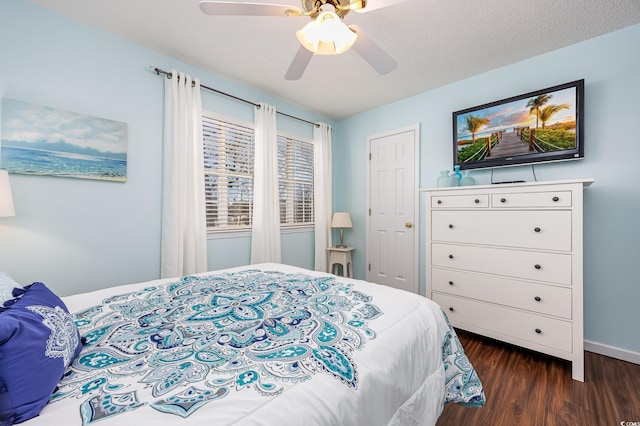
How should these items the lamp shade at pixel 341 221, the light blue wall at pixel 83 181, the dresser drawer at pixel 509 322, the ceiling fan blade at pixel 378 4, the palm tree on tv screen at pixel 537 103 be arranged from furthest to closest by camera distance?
the lamp shade at pixel 341 221, the palm tree on tv screen at pixel 537 103, the dresser drawer at pixel 509 322, the light blue wall at pixel 83 181, the ceiling fan blade at pixel 378 4

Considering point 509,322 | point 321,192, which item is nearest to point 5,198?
point 321,192

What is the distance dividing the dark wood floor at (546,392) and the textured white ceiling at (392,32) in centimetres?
238

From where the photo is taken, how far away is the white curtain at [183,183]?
7.98 feet

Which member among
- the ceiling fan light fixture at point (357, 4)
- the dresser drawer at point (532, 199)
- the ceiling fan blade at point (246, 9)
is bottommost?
the dresser drawer at point (532, 199)

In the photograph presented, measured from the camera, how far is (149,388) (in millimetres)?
696

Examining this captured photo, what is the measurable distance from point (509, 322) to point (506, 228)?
0.76m

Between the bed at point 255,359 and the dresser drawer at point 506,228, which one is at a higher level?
the dresser drawer at point 506,228

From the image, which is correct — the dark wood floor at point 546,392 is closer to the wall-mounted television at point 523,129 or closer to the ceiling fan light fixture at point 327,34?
the wall-mounted television at point 523,129

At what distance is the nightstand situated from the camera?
12.5 feet

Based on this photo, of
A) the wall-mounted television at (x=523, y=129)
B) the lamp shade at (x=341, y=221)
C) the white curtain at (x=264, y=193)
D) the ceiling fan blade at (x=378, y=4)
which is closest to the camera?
→ the ceiling fan blade at (x=378, y=4)

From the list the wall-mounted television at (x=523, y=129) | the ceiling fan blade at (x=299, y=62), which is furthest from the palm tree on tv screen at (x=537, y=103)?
the ceiling fan blade at (x=299, y=62)

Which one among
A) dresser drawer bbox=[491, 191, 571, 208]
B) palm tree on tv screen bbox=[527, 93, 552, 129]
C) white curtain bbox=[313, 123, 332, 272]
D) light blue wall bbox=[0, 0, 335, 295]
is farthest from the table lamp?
palm tree on tv screen bbox=[527, 93, 552, 129]

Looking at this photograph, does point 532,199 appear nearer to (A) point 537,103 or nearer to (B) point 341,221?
(A) point 537,103

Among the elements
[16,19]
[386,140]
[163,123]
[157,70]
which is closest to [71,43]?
[16,19]
